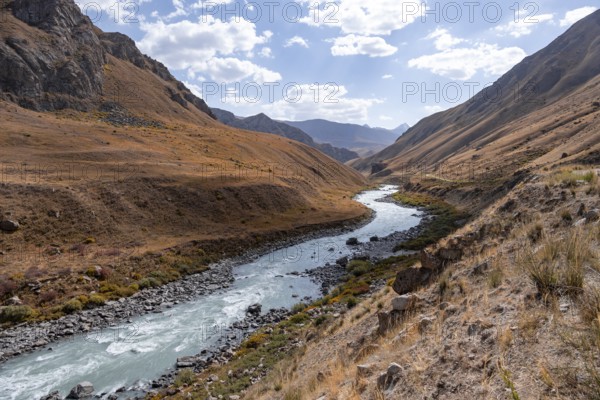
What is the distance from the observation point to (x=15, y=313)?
2614 cm

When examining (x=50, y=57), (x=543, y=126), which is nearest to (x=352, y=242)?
(x=543, y=126)

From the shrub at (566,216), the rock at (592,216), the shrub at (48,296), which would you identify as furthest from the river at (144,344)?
the rock at (592,216)

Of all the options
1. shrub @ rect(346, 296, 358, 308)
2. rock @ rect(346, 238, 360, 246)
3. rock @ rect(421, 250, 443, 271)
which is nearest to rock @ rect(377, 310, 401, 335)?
rock @ rect(421, 250, 443, 271)

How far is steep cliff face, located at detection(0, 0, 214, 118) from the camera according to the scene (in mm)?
96438

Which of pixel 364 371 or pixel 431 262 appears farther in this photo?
pixel 431 262

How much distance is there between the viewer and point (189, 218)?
174 ft

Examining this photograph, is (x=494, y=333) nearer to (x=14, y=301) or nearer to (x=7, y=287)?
(x=14, y=301)

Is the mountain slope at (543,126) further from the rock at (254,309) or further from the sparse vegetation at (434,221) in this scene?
the rock at (254,309)

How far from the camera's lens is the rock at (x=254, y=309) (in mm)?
27575

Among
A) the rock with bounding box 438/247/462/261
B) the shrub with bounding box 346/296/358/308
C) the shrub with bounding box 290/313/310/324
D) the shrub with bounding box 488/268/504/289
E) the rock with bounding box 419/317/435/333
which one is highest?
the shrub with bounding box 488/268/504/289

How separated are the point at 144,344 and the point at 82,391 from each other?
531cm

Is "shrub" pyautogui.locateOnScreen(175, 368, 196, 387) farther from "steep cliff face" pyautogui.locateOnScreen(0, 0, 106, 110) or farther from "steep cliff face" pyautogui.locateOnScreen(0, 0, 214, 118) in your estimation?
"steep cliff face" pyautogui.locateOnScreen(0, 0, 106, 110)

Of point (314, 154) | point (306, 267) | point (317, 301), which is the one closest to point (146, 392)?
point (317, 301)

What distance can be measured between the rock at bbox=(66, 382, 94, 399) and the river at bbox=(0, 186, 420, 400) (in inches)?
17.0
